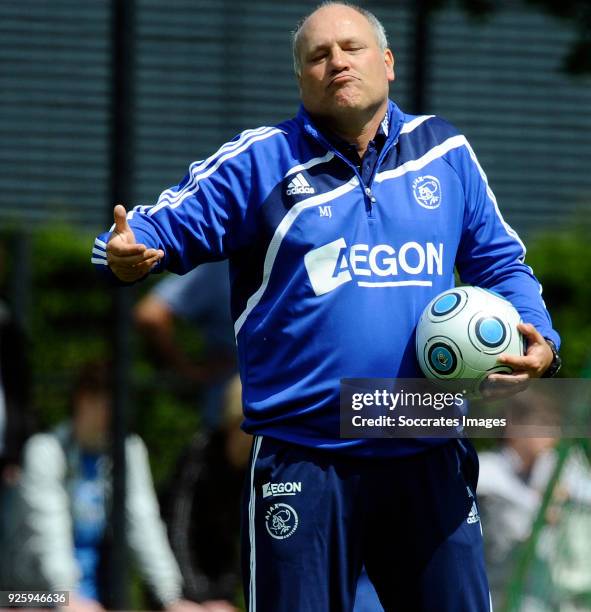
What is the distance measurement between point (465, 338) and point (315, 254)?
0.46 metres

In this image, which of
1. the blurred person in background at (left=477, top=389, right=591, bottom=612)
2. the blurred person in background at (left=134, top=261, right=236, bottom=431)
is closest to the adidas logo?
the blurred person in background at (left=477, top=389, right=591, bottom=612)

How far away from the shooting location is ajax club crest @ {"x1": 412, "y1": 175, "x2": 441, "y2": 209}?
3.89 meters

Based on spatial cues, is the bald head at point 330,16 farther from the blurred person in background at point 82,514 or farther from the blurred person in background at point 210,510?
the blurred person in background at point 82,514

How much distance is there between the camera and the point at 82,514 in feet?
22.0

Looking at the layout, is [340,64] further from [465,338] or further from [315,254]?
[465,338]

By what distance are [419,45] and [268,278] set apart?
12.4 ft

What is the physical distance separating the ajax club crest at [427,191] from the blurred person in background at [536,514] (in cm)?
84

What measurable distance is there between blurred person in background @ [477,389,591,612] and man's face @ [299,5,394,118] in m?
1.13

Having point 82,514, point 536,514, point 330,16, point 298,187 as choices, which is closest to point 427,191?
point 298,187

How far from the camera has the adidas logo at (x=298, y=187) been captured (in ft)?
12.6

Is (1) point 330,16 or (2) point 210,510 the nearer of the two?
(1) point 330,16

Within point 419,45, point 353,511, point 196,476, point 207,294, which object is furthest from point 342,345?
point 419,45

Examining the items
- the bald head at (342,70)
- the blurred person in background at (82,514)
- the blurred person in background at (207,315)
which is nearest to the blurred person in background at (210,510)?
the blurred person in background at (82,514)

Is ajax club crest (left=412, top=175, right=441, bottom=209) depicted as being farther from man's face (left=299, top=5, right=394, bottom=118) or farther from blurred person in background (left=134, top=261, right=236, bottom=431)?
blurred person in background (left=134, top=261, right=236, bottom=431)
